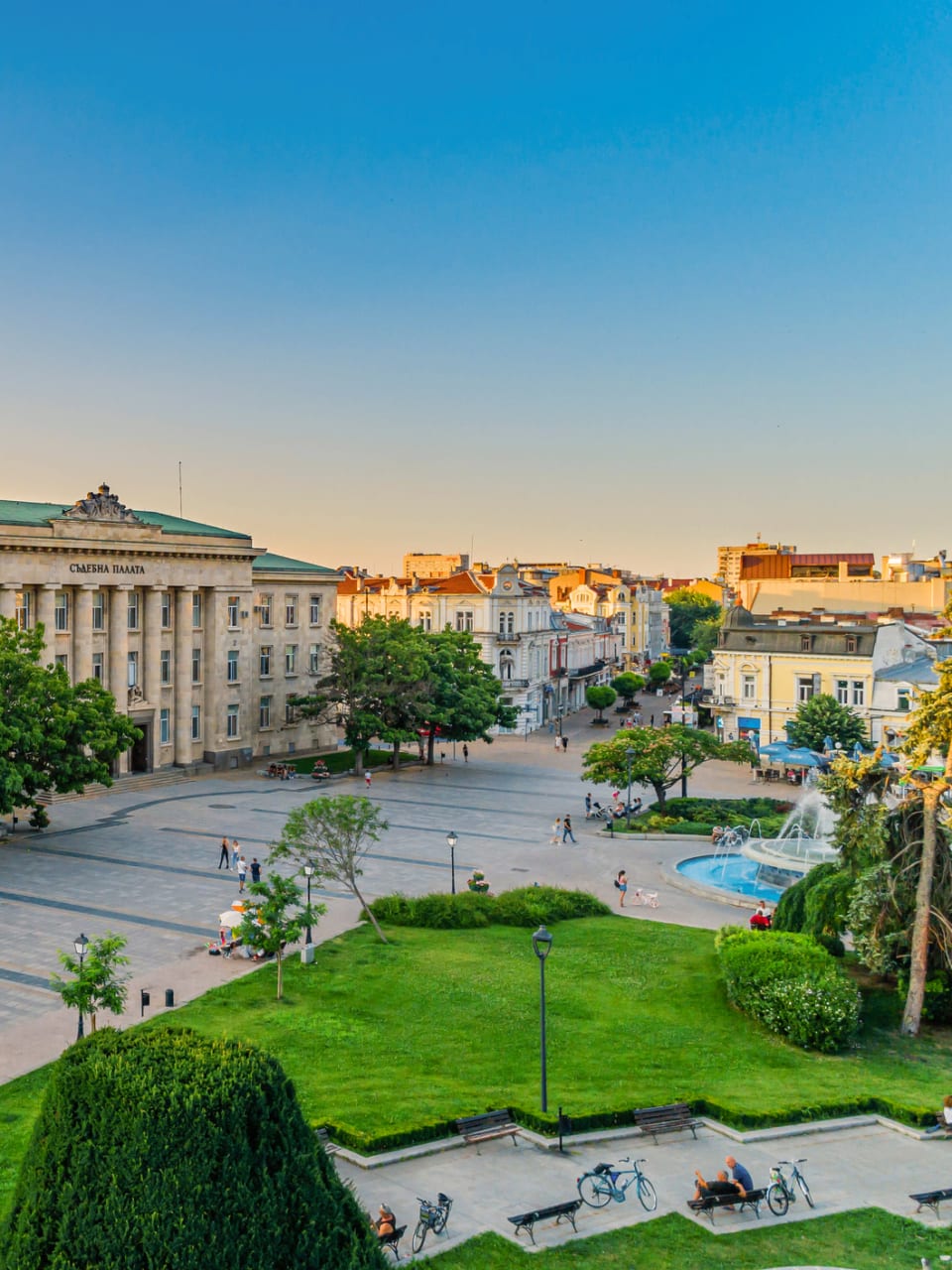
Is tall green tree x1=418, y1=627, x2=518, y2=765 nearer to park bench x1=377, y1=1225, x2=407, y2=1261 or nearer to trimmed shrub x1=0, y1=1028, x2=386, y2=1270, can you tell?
park bench x1=377, y1=1225, x2=407, y2=1261

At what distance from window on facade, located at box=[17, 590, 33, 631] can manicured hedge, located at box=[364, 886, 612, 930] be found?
27306 millimetres

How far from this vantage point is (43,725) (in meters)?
39.8

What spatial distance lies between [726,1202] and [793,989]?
26.0 feet

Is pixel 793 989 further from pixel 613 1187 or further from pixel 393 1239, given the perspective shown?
pixel 393 1239

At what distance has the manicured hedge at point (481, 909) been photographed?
31.5 meters

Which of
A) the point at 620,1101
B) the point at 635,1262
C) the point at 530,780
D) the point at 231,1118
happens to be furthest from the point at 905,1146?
the point at 530,780

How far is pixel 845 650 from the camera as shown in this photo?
6550 cm

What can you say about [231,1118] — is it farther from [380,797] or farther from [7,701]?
[380,797]

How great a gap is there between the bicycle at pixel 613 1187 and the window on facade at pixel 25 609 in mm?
42946

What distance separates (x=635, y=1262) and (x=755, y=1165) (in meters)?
3.78

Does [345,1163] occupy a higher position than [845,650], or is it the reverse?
[845,650]

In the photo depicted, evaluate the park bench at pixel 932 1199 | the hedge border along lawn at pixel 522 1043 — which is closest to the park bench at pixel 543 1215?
the hedge border along lawn at pixel 522 1043

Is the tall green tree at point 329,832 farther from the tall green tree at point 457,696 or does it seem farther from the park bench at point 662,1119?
the tall green tree at point 457,696

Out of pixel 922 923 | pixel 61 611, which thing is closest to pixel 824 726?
pixel 922 923
